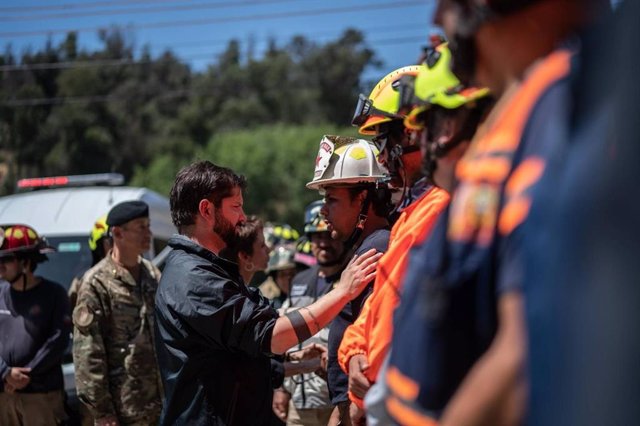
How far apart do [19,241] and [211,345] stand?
3.99 m

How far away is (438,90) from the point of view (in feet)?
6.62

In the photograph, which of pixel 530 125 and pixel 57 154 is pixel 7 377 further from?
pixel 57 154

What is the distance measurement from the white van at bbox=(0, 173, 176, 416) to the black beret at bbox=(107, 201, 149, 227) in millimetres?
2305

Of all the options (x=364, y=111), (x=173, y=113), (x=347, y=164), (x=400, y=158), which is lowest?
(x=173, y=113)

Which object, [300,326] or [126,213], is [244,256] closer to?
[126,213]

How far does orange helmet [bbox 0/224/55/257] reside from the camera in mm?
7074

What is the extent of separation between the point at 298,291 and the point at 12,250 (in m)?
2.44

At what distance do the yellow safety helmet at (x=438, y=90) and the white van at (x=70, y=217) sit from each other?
698cm

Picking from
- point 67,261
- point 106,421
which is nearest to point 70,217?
point 67,261

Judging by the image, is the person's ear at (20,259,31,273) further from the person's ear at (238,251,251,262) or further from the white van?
the person's ear at (238,251,251,262)

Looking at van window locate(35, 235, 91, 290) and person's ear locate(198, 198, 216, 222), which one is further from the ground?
person's ear locate(198, 198, 216, 222)

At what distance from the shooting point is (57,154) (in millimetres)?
51375

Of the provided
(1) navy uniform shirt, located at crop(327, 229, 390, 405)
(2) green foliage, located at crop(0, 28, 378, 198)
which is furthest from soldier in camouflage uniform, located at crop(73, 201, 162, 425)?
(2) green foliage, located at crop(0, 28, 378, 198)

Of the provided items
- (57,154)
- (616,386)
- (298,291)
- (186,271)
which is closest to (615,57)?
(616,386)
